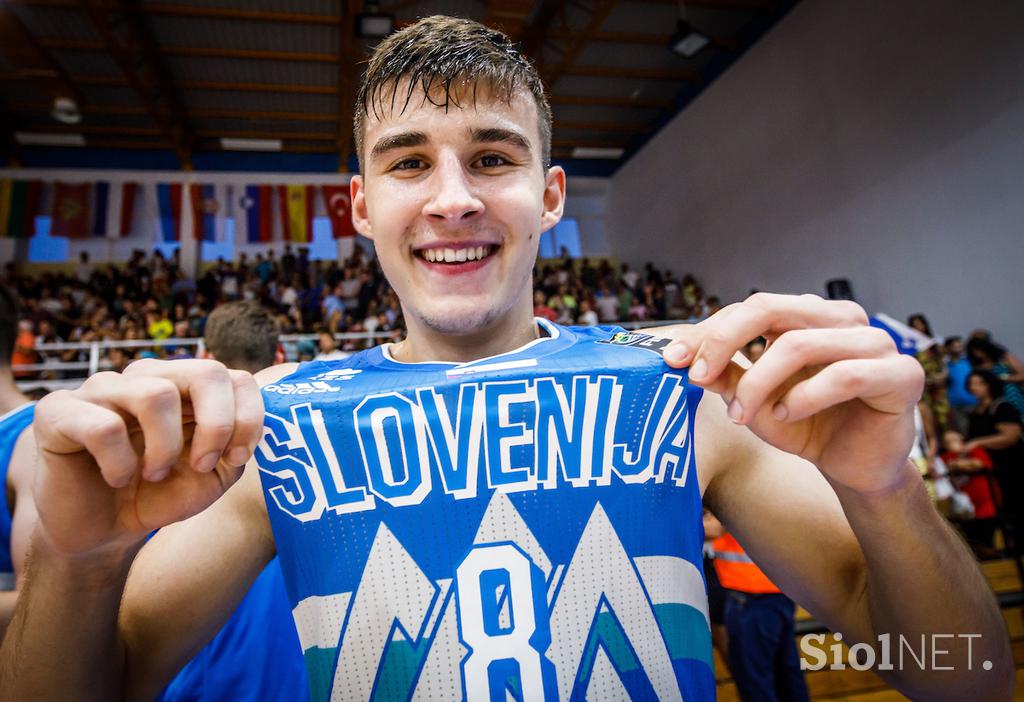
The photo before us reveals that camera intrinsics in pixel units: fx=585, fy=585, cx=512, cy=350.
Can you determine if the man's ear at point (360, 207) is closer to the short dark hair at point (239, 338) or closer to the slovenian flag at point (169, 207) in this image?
the short dark hair at point (239, 338)

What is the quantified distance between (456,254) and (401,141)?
21 centimetres

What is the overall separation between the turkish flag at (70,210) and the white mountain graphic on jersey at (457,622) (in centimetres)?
1390

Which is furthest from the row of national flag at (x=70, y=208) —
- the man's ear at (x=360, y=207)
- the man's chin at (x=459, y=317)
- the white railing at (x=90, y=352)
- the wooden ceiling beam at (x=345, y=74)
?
the man's chin at (x=459, y=317)

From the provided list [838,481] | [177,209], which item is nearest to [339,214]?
[177,209]

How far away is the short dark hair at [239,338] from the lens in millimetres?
2223

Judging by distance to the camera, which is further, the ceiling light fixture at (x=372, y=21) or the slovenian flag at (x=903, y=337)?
the ceiling light fixture at (x=372, y=21)

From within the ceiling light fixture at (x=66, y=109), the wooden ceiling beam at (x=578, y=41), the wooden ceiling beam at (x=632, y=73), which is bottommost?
the ceiling light fixture at (x=66, y=109)

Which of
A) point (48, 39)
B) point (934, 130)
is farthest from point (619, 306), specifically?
point (48, 39)

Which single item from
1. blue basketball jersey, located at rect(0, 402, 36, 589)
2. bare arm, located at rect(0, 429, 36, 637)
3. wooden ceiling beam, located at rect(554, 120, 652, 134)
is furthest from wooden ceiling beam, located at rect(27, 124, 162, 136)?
bare arm, located at rect(0, 429, 36, 637)

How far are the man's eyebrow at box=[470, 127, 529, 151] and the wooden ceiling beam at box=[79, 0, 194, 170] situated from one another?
9.78m

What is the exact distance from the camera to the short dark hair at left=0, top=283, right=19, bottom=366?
185 centimetres

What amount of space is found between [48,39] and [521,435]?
1170cm

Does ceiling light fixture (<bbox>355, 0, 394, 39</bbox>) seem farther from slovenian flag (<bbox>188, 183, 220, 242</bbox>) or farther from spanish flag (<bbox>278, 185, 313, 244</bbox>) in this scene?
slovenian flag (<bbox>188, 183, 220, 242</bbox>)

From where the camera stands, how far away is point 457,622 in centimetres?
84
